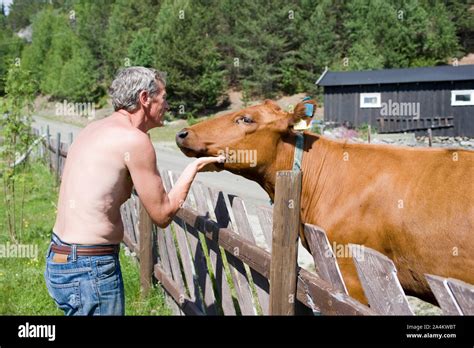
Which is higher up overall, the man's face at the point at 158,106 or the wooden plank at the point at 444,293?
the man's face at the point at 158,106

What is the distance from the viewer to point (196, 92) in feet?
165

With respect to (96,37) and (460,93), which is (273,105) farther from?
(96,37)

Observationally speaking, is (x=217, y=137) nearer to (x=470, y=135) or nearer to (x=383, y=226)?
(x=383, y=226)

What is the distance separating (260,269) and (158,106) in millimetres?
1306

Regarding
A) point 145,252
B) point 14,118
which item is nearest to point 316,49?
point 14,118

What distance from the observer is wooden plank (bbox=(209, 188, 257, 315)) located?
4.15 metres

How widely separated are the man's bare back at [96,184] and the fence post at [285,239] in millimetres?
955

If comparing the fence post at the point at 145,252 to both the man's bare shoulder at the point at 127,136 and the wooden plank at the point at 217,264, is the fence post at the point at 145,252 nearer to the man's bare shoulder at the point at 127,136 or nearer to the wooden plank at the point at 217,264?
the wooden plank at the point at 217,264

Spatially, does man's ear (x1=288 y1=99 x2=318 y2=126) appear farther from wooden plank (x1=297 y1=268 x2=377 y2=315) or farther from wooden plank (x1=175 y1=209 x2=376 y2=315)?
wooden plank (x1=297 y1=268 x2=377 y2=315)

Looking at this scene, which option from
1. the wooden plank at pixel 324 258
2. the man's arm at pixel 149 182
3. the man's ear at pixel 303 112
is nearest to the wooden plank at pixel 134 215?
the man's ear at pixel 303 112
